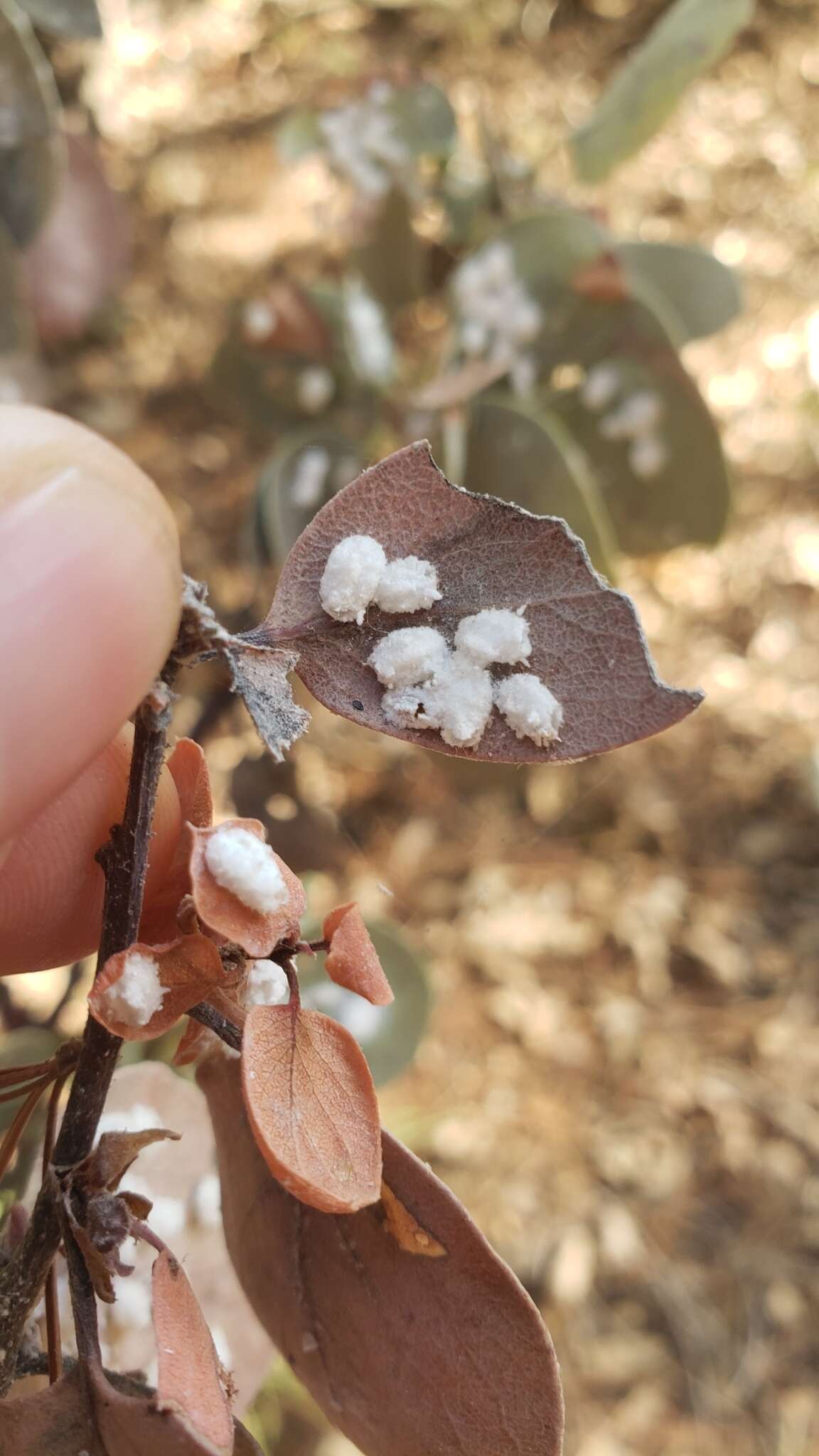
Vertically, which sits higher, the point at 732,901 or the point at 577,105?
the point at 577,105

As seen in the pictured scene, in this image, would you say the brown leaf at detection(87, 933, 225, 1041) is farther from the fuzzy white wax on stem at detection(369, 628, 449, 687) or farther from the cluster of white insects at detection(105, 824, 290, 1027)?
the fuzzy white wax on stem at detection(369, 628, 449, 687)

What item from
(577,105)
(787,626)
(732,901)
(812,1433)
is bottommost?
(812,1433)

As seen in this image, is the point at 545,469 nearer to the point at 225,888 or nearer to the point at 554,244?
the point at 554,244

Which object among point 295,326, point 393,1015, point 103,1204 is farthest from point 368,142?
point 103,1204

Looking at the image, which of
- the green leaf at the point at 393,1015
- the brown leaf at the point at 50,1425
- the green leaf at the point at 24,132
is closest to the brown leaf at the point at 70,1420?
the brown leaf at the point at 50,1425

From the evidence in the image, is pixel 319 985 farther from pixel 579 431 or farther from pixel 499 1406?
pixel 579 431

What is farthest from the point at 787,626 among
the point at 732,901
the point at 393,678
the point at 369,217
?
the point at 393,678
